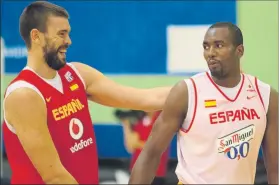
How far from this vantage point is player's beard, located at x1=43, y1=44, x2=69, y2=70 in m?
3.85

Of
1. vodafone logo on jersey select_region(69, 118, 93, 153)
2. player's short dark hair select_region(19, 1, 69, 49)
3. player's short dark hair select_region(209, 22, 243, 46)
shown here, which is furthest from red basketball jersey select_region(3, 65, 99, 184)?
player's short dark hair select_region(209, 22, 243, 46)

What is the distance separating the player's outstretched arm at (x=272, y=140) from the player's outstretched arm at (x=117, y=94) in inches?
30.1

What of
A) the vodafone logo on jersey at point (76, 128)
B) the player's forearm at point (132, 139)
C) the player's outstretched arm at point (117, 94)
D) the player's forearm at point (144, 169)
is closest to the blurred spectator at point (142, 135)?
the player's forearm at point (132, 139)

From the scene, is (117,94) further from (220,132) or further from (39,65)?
(220,132)

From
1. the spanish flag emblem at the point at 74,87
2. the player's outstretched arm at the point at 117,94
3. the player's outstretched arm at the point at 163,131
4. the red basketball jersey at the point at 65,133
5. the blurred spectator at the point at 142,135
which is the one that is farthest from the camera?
the blurred spectator at the point at 142,135

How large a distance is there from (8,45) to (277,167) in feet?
18.6

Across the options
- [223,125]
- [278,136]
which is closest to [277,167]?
[278,136]

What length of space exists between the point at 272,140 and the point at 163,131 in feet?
2.00

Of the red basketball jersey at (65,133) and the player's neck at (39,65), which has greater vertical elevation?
the player's neck at (39,65)

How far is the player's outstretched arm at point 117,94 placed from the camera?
4.17m

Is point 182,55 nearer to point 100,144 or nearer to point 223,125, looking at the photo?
point 100,144

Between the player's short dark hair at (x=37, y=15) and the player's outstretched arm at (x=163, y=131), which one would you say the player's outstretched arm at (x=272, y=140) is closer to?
the player's outstretched arm at (x=163, y=131)

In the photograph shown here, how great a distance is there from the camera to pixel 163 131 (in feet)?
11.6

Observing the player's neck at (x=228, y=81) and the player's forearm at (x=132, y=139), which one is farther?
the player's forearm at (x=132, y=139)
